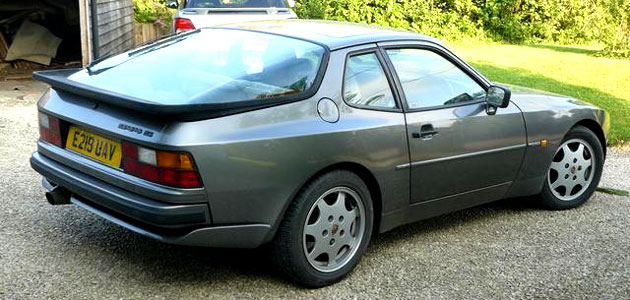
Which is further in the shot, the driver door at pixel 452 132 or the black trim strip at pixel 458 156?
the driver door at pixel 452 132

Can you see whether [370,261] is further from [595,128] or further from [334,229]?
[595,128]

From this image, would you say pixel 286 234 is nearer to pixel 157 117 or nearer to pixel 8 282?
pixel 157 117

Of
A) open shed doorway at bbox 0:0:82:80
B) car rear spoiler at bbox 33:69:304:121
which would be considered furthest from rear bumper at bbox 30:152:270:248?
open shed doorway at bbox 0:0:82:80

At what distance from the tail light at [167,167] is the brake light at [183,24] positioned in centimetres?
697

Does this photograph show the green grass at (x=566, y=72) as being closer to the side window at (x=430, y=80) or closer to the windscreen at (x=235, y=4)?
the windscreen at (x=235, y=4)

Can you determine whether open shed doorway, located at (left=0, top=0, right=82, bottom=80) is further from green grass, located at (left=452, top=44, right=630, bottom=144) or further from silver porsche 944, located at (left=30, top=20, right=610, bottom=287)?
silver porsche 944, located at (left=30, top=20, right=610, bottom=287)

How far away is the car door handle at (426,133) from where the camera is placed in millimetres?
4457

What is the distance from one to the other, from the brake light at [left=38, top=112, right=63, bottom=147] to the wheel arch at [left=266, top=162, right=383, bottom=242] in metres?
1.36

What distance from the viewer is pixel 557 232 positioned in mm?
5289

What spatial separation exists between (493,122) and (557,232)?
999mm

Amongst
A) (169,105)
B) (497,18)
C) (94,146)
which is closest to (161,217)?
(169,105)

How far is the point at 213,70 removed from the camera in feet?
13.8

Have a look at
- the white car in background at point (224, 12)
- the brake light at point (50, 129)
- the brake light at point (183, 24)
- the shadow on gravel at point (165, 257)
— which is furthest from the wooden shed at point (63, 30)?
the brake light at point (50, 129)

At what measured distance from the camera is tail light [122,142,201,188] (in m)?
3.50
